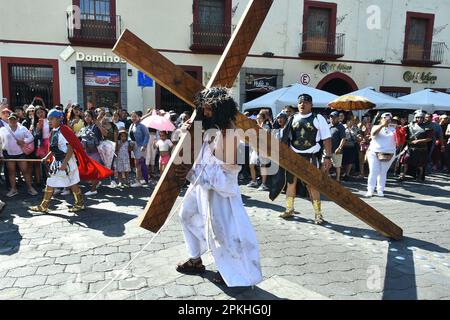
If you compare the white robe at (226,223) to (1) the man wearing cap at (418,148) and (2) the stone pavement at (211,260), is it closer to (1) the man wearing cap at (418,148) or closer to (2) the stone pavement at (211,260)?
(2) the stone pavement at (211,260)

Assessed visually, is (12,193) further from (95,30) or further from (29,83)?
(95,30)

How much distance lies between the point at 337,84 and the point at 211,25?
6.71 m

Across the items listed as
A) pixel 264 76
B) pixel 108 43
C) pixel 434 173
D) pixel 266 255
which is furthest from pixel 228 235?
pixel 264 76

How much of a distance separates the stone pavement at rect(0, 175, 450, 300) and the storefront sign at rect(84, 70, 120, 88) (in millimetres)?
8884

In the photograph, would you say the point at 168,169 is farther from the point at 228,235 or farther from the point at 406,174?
the point at 406,174

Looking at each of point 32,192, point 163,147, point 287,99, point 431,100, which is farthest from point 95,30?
point 431,100

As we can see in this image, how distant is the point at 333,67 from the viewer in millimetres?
16719

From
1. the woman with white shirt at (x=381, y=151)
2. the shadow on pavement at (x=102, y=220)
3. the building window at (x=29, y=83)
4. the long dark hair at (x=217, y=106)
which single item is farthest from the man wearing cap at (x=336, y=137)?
the building window at (x=29, y=83)

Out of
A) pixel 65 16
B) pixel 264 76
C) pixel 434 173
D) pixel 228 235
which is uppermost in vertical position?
pixel 65 16

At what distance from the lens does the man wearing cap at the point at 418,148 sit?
9.17 meters

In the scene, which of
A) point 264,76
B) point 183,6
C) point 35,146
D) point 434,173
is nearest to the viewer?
point 35,146

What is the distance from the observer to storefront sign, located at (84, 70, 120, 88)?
46.1 feet

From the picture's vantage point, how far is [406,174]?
387 inches

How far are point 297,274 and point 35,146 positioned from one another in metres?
6.23
